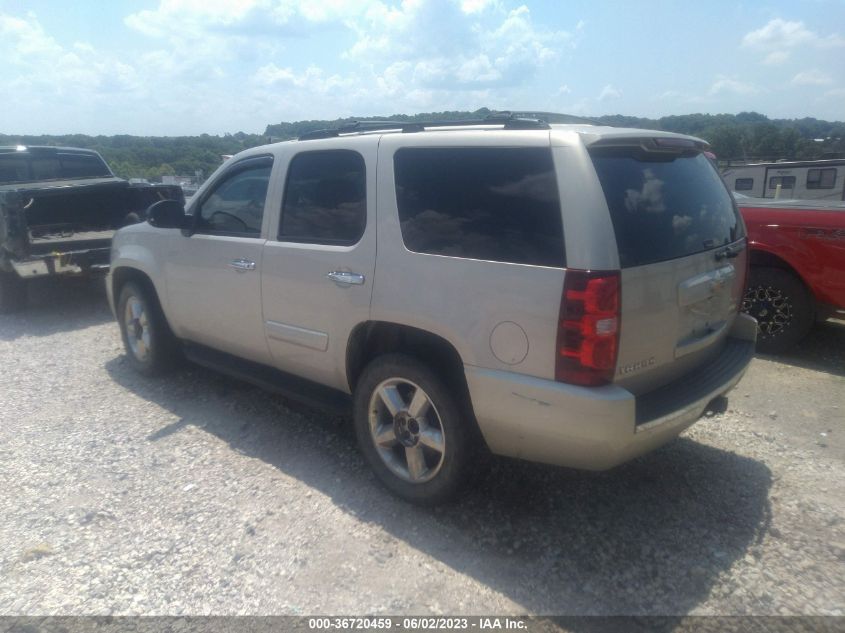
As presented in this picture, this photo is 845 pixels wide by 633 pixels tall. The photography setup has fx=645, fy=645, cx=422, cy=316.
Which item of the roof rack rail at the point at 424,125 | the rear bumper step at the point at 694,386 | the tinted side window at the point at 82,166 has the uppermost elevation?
the roof rack rail at the point at 424,125

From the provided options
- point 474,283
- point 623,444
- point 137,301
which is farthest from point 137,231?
point 623,444

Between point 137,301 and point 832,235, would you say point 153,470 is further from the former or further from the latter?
point 832,235

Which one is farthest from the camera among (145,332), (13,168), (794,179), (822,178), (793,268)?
(794,179)

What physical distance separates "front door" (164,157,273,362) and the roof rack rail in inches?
18.2

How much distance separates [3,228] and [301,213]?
5.09 meters

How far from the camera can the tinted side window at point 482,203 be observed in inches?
111

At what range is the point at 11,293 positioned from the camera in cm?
780

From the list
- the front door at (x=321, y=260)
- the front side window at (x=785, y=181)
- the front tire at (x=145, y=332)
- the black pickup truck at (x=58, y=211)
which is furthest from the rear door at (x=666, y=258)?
the front side window at (x=785, y=181)

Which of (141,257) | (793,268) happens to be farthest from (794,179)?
(141,257)

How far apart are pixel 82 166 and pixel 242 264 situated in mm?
7311

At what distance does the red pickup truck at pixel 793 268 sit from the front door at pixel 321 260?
3994mm

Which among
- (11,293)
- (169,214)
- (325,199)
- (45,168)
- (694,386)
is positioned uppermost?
(45,168)

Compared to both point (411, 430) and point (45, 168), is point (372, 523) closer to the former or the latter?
point (411, 430)

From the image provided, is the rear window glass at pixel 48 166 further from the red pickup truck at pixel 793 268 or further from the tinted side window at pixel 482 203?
the red pickup truck at pixel 793 268
